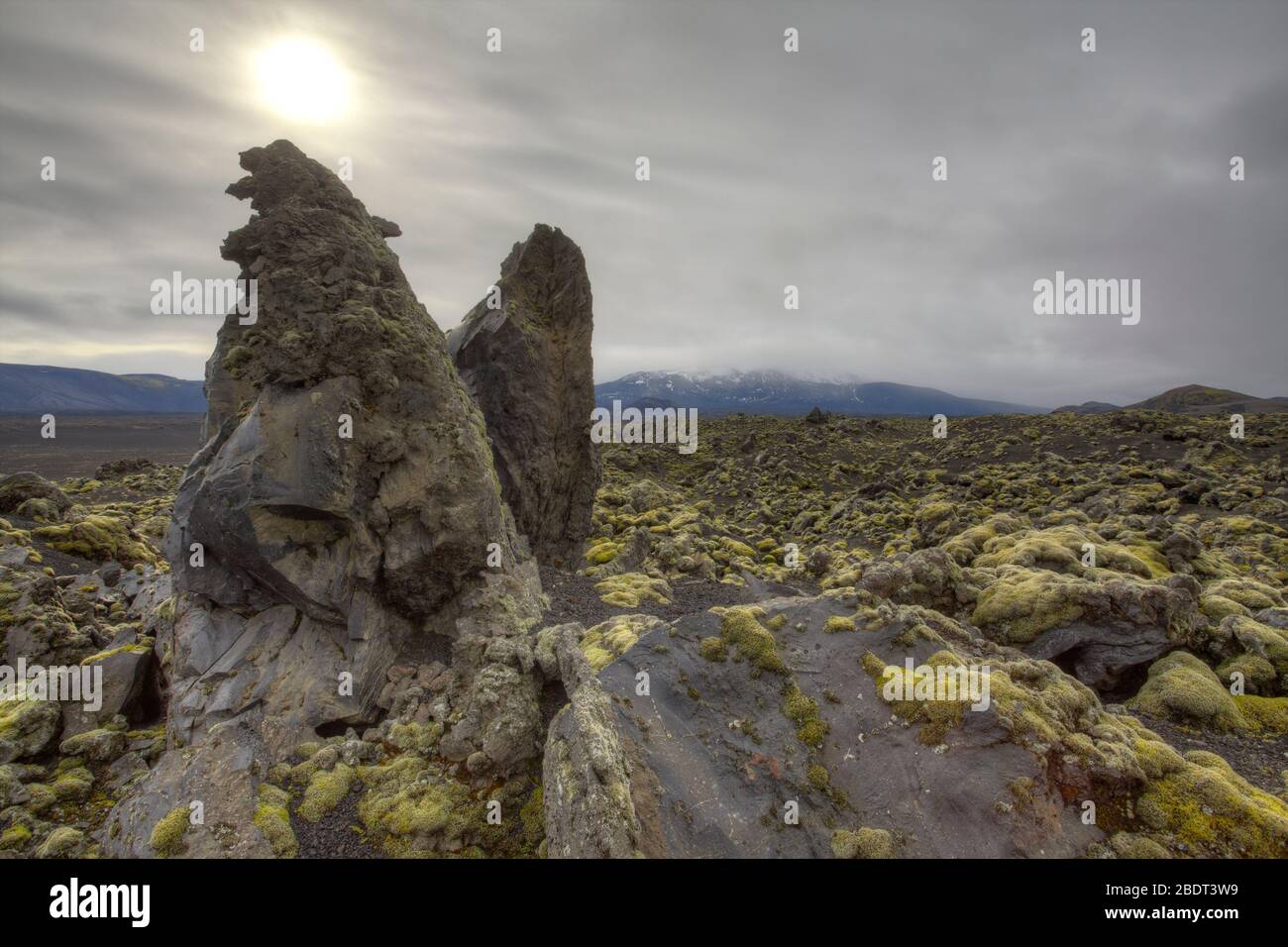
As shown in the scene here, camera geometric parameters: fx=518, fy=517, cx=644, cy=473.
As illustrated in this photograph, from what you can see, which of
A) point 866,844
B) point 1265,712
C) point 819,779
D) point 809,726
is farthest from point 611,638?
point 1265,712

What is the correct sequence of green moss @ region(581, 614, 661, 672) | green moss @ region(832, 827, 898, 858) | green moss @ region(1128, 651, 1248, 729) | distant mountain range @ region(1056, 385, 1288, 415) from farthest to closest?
distant mountain range @ region(1056, 385, 1288, 415) < green moss @ region(1128, 651, 1248, 729) < green moss @ region(581, 614, 661, 672) < green moss @ region(832, 827, 898, 858)

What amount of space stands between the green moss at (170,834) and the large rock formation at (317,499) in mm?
2356

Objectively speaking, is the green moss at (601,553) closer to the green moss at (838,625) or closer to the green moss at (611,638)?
the green moss at (611,638)

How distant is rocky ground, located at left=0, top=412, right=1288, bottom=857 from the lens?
9984 millimetres

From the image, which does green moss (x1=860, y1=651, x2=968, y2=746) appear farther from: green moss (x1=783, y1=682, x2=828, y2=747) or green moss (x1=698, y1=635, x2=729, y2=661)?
green moss (x1=698, y1=635, x2=729, y2=661)

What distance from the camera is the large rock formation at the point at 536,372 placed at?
28.0 m

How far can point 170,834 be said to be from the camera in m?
11.2

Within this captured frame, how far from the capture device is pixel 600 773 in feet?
32.5

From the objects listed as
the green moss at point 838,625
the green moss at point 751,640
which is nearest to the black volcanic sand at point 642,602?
the green moss at point 751,640

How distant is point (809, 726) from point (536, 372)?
73.0 feet

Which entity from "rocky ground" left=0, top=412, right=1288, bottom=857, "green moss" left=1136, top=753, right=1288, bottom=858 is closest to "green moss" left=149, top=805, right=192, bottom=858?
"rocky ground" left=0, top=412, right=1288, bottom=857

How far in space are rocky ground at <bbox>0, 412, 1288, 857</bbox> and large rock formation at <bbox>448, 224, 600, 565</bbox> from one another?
17.0ft

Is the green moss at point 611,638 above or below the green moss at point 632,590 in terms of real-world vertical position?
above
